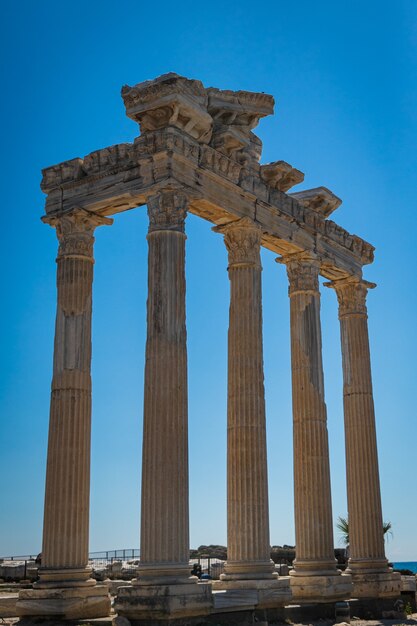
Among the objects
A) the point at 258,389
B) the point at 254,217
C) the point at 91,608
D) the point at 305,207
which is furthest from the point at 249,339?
the point at 91,608

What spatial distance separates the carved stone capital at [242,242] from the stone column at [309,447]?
4.85 metres

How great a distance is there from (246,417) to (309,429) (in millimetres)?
5718

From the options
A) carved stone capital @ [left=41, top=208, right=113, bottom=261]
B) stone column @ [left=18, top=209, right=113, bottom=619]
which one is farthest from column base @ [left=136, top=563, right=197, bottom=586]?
carved stone capital @ [left=41, top=208, right=113, bottom=261]

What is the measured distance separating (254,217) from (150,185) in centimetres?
581

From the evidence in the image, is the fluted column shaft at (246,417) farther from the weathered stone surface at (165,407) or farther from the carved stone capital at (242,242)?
the weathered stone surface at (165,407)

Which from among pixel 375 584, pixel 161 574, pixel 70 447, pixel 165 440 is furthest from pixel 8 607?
pixel 375 584

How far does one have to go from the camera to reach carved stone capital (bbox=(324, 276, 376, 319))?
1783 inches

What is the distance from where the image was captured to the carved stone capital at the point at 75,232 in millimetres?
34781

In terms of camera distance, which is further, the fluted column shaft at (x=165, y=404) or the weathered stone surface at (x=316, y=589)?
the weathered stone surface at (x=316, y=589)

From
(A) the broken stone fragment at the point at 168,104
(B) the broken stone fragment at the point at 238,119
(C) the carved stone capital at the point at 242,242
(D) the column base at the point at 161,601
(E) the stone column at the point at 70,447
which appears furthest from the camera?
(C) the carved stone capital at the point at 242,242

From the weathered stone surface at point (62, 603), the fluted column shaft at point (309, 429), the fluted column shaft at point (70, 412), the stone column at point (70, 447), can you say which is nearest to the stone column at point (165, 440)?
the weathered stone surface at point (62, 603)

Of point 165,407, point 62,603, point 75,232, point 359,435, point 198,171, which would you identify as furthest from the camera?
point 359,435

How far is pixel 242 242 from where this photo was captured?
1422 inches

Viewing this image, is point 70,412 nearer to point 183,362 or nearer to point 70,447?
point 70,447
